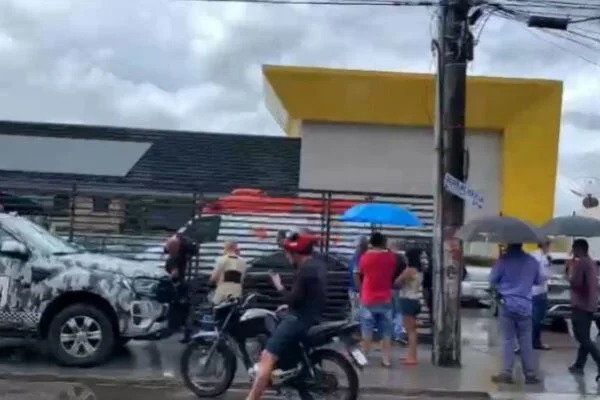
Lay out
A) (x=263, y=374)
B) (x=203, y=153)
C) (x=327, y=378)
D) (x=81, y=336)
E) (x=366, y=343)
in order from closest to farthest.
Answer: (x=263, y=374), (x=327, y=378), (x=81, y=336), (x=366, y=343), (x=203, y=153)

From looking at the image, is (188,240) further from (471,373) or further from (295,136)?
(295,136)

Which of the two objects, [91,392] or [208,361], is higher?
[208,361]

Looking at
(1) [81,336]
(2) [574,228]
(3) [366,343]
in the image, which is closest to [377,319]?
(3) [366,343]

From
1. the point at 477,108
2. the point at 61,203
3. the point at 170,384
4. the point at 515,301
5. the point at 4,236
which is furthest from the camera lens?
the point at 477,108

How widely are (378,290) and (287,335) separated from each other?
14.1 feet

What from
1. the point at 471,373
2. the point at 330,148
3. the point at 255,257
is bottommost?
the point at 471,373

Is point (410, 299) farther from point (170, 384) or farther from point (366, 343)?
point (170, 384)

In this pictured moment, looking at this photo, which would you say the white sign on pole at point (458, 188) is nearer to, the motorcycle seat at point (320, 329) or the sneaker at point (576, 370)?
the sneaker at point (576, 370)

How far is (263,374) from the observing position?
1017 cm

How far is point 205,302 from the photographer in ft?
55.6

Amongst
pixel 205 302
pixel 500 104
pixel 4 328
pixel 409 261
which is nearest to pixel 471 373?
pixel 409 261

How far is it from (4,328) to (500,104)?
67.2 ft

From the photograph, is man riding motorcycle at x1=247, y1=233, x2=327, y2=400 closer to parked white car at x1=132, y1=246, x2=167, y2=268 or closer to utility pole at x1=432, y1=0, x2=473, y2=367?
utility pole at x1=432, y1=0, x2=473, y2=367

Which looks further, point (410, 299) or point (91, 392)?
point (410, 299)
